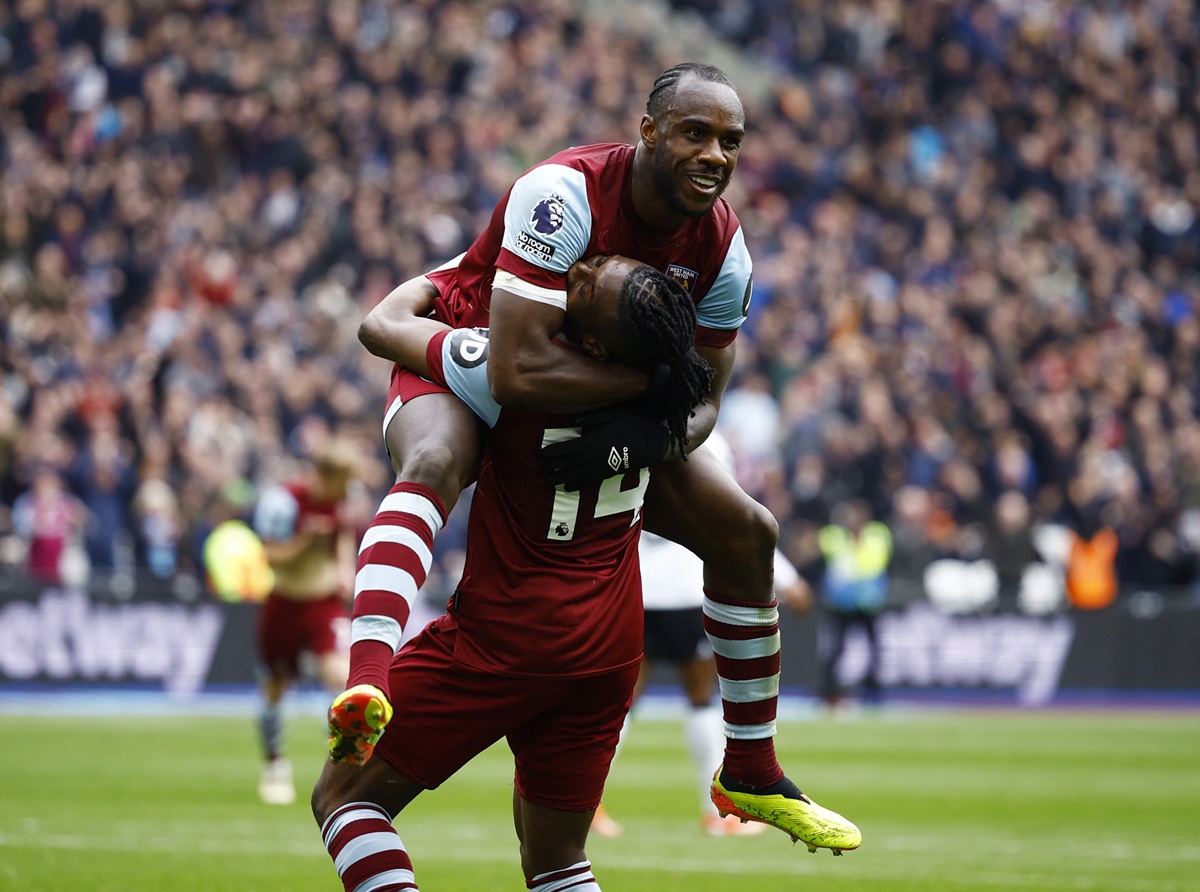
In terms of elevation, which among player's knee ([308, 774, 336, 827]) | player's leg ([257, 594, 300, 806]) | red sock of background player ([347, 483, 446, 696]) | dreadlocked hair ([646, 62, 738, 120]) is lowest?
player's leg ([257, 594, 300, 806])

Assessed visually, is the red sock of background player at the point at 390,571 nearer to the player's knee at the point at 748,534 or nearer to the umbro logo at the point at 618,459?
the umbro logo at the point at 618,459

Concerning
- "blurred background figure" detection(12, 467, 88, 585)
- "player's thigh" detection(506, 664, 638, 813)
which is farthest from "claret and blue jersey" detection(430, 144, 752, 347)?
"blurred background figure" detection(12, 467, 88, 585)

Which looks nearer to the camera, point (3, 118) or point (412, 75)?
point (3, 118)

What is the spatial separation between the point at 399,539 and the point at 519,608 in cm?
50

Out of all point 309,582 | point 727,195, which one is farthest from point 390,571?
point 727,195

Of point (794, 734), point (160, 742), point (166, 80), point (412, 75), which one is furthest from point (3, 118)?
point (794, 734)

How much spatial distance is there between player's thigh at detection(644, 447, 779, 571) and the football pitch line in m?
3.73

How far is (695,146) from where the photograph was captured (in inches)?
197

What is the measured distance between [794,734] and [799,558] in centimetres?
384

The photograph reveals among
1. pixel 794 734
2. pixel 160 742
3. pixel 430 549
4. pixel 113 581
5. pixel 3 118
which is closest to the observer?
pixel 430 549

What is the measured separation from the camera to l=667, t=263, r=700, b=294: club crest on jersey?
525 cm

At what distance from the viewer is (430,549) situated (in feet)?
16.3

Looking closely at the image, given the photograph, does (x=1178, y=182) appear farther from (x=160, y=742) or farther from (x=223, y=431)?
(x=160, y=742)

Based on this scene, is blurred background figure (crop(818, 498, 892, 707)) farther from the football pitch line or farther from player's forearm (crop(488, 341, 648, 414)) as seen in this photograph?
player's forearm (crop(488, 341, 648, 414))
